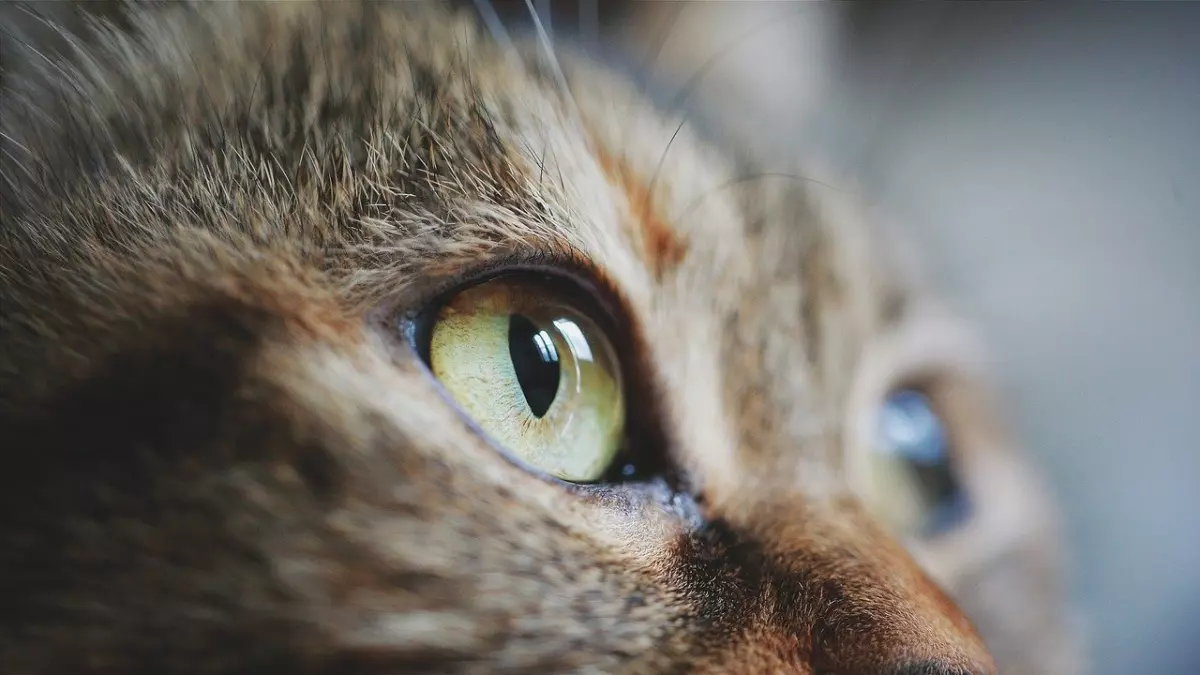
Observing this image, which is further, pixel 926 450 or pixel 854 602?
pixel 926 450

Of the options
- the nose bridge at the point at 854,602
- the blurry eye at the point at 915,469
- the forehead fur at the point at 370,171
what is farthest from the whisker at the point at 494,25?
the blurry eye at the point at 915,469

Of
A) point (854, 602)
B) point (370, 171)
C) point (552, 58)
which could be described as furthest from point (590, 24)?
point (854, 602)

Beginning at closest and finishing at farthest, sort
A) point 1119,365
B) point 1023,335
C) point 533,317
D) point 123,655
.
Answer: point 123,655 → point 533,317 → point 1119,365 → point 1023,335

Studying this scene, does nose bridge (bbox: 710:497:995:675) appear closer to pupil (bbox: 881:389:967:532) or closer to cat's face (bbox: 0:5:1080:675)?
cat's face (bbox: 0:5:1080:675)

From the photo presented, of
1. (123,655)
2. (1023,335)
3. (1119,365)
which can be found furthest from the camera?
(1023,335)

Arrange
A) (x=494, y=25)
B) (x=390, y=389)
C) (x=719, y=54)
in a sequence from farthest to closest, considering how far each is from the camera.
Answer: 1. (x=719, y=54)
2. (x=494, y=25)
3. (x=390, y=389)

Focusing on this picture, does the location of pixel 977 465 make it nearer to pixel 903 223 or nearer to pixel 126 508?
pixel 903 223

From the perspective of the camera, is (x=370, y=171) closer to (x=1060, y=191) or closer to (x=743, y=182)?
(x=743, y=182)

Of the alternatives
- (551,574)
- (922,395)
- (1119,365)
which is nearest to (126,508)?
(551,574)
